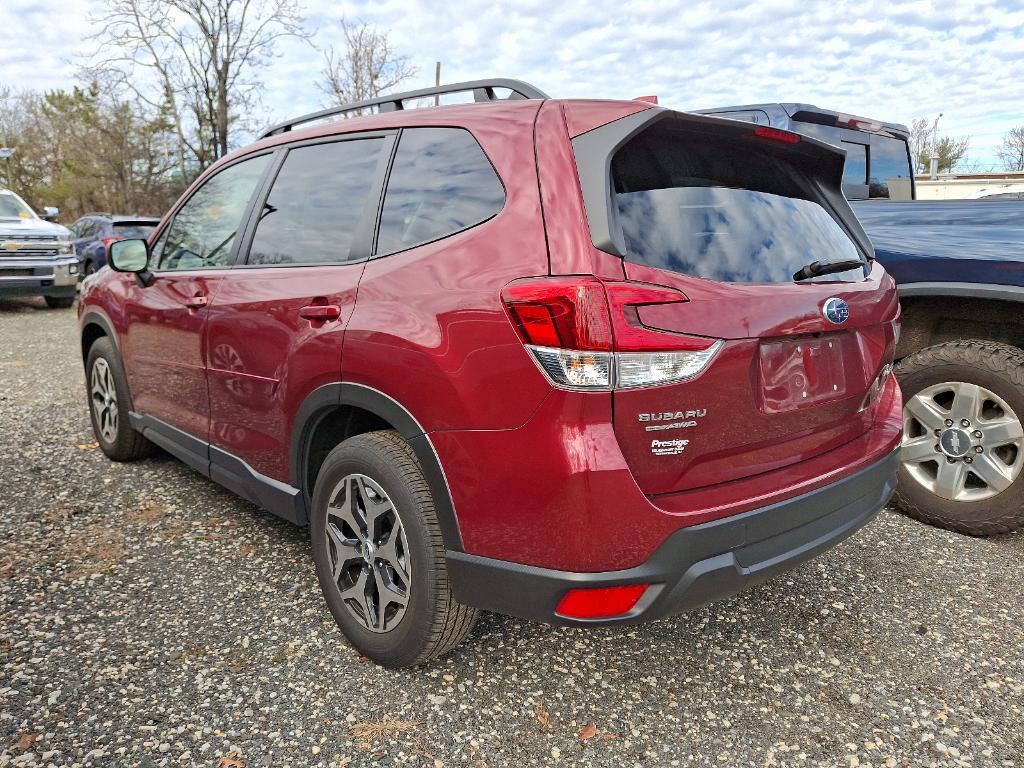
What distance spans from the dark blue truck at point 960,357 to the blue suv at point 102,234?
49.3ft

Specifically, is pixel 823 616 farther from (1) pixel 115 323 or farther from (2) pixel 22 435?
(2) pixel 22 435

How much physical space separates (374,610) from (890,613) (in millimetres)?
2019

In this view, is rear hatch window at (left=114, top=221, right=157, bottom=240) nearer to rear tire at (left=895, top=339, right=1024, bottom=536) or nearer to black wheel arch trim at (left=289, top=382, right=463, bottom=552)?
black wheel arch trim at (left=289, top=382, right=463, bottom=552)

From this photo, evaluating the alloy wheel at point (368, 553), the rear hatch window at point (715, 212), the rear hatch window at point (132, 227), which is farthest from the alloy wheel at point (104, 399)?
the rear hatch window at point (132, 227)

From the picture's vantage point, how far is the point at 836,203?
2.69 m

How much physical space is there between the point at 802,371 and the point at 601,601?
2.98 ft

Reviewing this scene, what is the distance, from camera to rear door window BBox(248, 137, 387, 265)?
2.58 meters

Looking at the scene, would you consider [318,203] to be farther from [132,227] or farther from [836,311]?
[132,227]

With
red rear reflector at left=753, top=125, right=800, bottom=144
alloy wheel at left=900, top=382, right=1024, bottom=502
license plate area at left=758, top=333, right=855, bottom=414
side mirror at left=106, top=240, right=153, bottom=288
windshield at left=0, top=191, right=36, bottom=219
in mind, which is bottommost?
alloy wheel at left=900, top=382, right=1024, bottom=502

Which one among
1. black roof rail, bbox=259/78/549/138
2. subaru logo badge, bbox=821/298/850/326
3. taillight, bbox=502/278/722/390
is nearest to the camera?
taillight, bbox=502/278/722/390

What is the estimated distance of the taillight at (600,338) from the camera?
177cm

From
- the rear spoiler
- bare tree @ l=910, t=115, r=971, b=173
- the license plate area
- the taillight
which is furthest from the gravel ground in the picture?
bare tree @ l=910, t=115, r=971, b=173

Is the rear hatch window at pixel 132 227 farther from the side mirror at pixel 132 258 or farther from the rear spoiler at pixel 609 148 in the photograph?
the rear spoiler at pixel 609 148

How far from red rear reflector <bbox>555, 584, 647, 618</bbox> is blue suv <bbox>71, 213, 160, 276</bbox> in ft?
51.4
